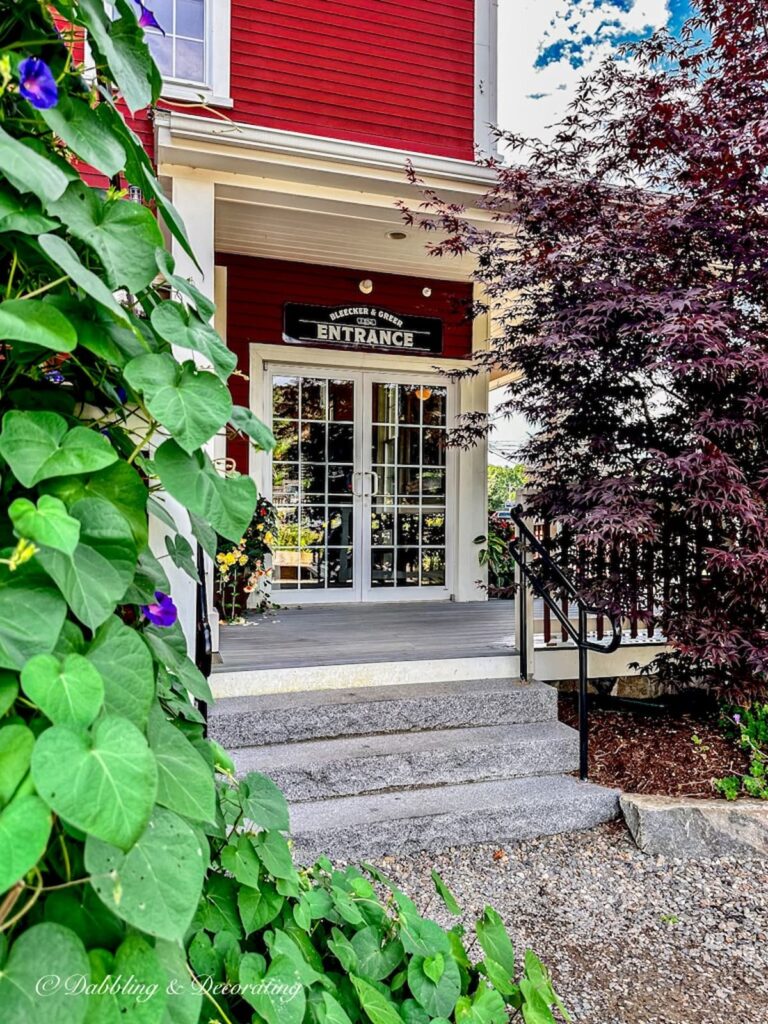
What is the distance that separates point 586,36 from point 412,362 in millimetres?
4132

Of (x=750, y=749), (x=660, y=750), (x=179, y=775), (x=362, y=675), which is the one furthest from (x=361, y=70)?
(x=179, y=775)

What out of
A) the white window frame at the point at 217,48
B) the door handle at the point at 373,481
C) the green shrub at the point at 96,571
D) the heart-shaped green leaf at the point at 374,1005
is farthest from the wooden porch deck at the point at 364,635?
the white window frame at the point at 217,48

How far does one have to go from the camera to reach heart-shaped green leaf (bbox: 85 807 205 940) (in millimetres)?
585

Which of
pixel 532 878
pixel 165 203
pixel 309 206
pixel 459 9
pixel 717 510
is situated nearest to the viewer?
pixel 165 203

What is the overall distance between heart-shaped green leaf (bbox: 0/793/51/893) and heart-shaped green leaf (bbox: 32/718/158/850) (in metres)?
0.01

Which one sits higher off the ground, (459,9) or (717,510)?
(459,9)

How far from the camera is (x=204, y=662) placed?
2896 mm

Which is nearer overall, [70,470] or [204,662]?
[70,470]

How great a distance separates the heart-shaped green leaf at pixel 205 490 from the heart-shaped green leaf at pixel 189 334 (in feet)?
0.37

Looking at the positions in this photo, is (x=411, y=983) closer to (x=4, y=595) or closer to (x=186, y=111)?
(x=4, y=595)

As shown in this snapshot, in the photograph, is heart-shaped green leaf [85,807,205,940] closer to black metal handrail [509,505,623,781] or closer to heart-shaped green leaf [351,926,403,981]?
heart-shaped green leaf [351,926,403,981]

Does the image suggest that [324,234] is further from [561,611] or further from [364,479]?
[561,611]

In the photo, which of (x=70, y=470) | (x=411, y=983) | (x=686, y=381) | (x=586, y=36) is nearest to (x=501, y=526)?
(x=686, y=381)

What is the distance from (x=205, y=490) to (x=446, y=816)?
262 cm
